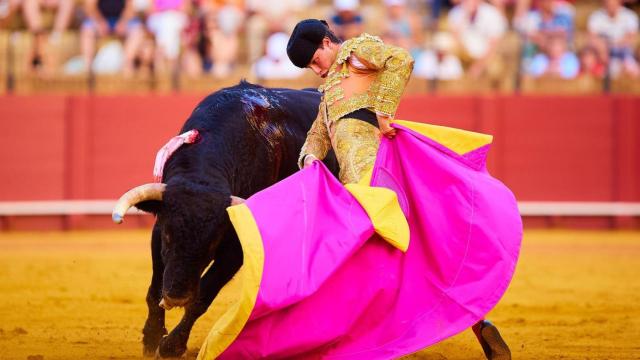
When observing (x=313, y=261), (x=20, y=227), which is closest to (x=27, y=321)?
A: (x=313, y=261)

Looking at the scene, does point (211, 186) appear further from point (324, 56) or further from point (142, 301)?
point (142, 301)

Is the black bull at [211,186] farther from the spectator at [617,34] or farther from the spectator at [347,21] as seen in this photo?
the spectator at [617,34]

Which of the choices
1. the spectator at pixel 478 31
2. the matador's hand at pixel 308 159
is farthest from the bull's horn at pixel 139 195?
the spectator at pixel 478 31

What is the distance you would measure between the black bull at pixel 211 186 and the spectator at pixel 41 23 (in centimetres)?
509

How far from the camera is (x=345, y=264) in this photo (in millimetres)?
3652

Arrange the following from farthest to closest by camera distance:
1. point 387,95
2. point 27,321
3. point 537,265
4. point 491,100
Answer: point 491,100 < point 537,265 < point 27,321 < point 387,95

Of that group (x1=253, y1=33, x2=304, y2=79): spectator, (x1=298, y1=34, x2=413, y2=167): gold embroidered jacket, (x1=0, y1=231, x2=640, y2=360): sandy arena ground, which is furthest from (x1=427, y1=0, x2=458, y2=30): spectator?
(x1=298, y1=34, x2=413, y2=167): gold embroidered jacket

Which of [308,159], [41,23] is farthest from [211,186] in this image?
[41,23]

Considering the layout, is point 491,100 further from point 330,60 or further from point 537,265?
point 330,60

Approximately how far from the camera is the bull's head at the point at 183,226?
3783 mm

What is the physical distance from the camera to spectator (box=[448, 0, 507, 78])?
10.0 metres

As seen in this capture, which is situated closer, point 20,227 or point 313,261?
point 313,261

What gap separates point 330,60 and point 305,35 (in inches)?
5.7

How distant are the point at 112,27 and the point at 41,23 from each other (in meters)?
0.76
